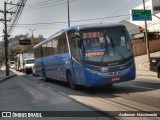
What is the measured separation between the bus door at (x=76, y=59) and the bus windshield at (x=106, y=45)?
0.56m

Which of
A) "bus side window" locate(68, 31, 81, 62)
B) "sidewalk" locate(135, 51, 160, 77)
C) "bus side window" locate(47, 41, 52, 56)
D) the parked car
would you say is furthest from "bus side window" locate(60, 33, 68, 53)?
"sidewalk" locate(135, 51, 160, 77)

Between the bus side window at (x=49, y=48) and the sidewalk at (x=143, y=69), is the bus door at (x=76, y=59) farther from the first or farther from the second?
the sidewalk at (x=143, y=69)

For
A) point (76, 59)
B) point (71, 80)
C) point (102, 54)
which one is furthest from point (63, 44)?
point (102, 54)

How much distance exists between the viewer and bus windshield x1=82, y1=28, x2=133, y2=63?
14.4 meters

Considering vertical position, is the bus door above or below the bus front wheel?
above

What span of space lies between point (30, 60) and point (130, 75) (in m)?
39.6

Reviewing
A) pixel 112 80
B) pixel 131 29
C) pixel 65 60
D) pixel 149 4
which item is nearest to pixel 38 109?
pixel 112 80

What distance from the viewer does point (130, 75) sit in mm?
14867

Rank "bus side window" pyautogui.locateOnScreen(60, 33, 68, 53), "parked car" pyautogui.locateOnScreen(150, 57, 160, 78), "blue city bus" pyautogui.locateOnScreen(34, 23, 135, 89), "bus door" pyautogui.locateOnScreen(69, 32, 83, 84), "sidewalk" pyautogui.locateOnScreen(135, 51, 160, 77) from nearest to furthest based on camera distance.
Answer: "blue city bus" pyautogui.locateOnScreen(34, 23, 135, 89)
"bus door" pyautogui.locateOnScreen(69, 32, 83, 84)
"bus side window" pyautogui.locateOnScreen(60, 33, 68, 53)
"parked car" pyautogui.locateOnScreen(150, 57, 160, 78)
"sidewalk" pyautogui.locateOnScreen(135, 51, 160, 77)

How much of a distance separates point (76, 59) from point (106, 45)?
1.76 metres

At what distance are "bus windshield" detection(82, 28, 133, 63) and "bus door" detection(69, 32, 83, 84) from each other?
562 mm

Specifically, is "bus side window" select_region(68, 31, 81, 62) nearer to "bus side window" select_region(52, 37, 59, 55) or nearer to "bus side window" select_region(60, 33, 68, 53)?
"bus side window" select_region(60, 33, 68, 53)

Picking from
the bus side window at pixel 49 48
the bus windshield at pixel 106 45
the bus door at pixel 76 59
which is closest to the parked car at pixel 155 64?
the bus windshield at pixel 106 45

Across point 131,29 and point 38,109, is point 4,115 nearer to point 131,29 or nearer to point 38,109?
point 38,109
